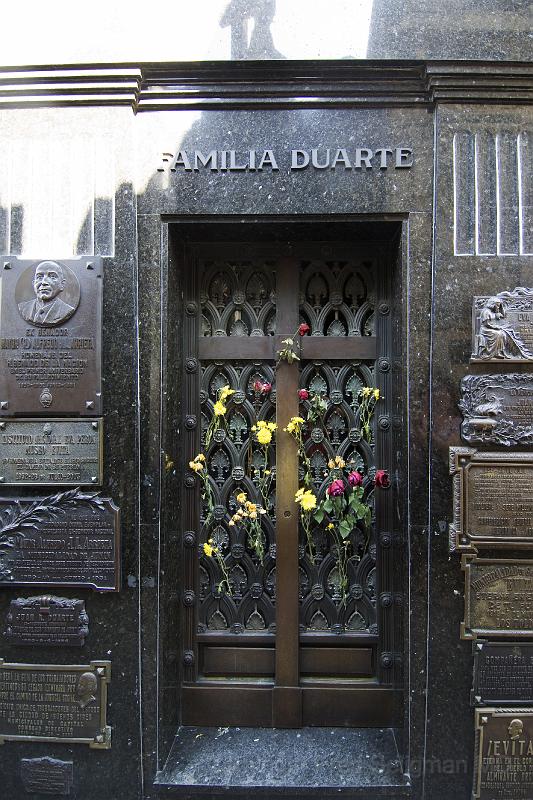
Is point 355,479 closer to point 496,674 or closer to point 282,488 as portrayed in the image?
point 282,488

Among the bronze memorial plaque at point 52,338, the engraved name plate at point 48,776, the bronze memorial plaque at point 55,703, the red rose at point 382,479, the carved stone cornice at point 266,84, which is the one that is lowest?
the engraved name plate at point 48,776

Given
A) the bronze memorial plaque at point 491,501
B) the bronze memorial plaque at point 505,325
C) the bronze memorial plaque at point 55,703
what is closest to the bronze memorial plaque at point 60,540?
the bronze memorial plaque at point 55,703

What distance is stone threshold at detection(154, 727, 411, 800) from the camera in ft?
11.3

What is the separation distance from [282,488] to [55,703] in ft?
7.17

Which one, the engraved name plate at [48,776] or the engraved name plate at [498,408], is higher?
the engraved name plate at [498,408]

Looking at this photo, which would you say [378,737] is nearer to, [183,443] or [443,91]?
[183,443]

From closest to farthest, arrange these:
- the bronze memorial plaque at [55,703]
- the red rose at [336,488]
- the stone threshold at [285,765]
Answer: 1. the stone threshold at [285,765]
2. the bronze memorial plaque at [55,703]
3. the red rose at [336,488]

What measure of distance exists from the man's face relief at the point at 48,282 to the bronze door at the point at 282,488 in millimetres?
913

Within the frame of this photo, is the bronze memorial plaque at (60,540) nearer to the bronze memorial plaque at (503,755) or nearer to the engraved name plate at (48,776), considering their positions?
the engraved name plate at (48,776)

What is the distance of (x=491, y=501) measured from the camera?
3543mm

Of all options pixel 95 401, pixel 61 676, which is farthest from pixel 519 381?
pixel 61 676

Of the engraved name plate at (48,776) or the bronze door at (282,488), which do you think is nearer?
the engraved name plate at (48,776)

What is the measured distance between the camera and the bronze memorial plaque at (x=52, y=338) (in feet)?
11.9

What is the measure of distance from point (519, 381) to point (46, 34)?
4.13m
